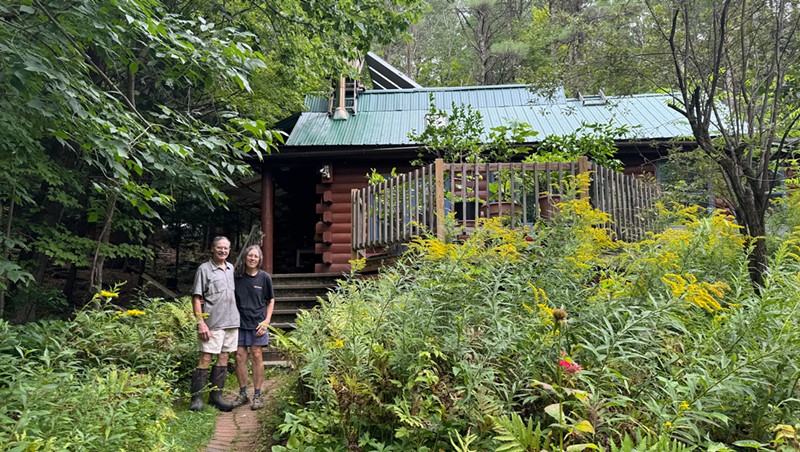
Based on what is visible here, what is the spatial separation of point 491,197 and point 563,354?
448 cm

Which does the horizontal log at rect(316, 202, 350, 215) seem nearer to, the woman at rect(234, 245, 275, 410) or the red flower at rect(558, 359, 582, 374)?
the woman at rect(234, 245, 275, 410)

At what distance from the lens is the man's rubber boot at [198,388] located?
450 centimetres

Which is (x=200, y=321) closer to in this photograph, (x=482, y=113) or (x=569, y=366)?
(x=569, y=366)

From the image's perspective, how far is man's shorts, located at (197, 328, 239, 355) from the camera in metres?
4.54

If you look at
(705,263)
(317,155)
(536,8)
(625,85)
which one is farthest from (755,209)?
(536,8)

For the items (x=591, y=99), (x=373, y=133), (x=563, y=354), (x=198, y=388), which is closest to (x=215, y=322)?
(x=198, y=388)

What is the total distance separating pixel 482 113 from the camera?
11.3m

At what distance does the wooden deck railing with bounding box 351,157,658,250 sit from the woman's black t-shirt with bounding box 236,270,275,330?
1.84m

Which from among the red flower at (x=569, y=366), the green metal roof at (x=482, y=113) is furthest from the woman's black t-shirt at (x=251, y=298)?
the green metal roof at (x=482, y=113)

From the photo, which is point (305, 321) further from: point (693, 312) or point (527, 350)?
point (693, 312)

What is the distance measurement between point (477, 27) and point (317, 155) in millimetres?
21104

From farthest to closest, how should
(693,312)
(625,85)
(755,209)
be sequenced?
(625,85) → (755,209) → (693,312)

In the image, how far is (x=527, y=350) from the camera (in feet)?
8.43

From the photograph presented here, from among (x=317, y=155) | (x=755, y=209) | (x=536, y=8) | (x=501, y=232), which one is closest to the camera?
(x=501, y=232)
